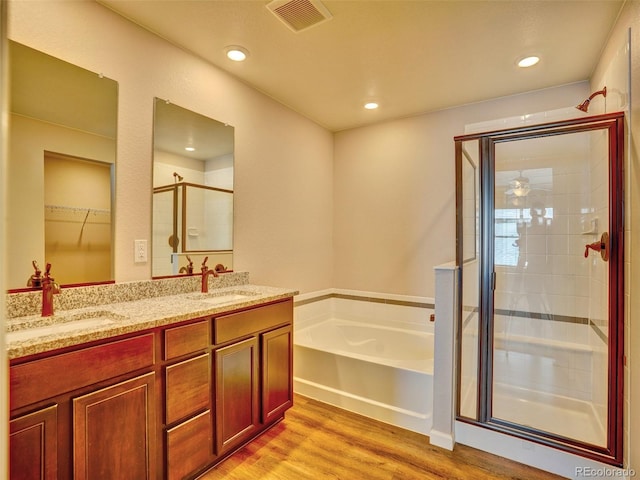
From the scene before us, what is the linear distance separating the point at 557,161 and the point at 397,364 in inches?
76.7

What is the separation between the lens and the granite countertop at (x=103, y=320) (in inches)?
46.1

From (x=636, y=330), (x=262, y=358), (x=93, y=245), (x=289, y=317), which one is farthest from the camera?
(x=289, y=317)

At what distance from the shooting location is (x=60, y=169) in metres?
1.65

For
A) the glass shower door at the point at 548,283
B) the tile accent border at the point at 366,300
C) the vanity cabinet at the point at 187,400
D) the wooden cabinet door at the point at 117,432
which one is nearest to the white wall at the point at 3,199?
the wooden cabinet door at the point at 117,432

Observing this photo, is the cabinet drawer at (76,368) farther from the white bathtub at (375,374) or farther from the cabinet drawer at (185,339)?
the white bathtub at (375,374)

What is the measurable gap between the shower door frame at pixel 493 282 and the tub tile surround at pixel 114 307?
126cm

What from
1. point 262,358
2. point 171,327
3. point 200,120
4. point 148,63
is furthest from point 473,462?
point 148,63

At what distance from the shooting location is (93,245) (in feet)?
5.78

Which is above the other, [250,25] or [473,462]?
[250,25]

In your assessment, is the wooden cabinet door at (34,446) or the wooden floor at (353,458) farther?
the wooden floor at (353,458)

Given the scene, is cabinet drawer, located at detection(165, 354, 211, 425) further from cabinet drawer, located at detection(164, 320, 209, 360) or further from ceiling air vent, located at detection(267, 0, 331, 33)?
ceiling air vent, located at detection(267, 0, 331, 33)

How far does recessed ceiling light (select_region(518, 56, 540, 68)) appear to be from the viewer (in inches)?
87.7

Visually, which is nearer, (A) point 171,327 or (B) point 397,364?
(A) point 171,327

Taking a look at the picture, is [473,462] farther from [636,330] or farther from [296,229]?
[296,229]
